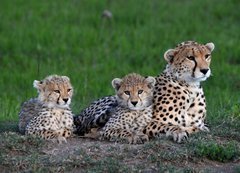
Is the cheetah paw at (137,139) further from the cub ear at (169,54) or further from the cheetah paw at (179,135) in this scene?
the cub ear at (169,54)

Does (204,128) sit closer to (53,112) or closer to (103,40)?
(53,112)

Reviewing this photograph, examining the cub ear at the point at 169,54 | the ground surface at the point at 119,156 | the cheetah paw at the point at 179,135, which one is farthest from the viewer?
the cub ear at the point at 169,54

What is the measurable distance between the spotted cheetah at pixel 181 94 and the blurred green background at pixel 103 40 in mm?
2596

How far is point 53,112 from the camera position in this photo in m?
9.08

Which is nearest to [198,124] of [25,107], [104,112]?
[104,112]

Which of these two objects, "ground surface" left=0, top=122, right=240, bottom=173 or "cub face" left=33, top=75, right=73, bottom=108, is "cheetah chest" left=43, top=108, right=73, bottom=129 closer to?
"cub face" left=33, top=75, right=73, bottom=108

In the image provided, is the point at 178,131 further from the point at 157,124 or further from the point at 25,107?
the point at 25,107

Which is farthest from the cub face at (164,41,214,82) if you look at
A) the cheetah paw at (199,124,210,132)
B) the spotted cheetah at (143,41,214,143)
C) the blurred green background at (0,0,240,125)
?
the blurred green background at (0,0,240,125)

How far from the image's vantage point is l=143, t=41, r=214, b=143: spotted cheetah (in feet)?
29.5

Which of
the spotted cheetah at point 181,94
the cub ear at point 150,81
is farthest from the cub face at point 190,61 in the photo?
the cub ear at point 150,81

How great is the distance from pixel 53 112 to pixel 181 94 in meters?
1.19

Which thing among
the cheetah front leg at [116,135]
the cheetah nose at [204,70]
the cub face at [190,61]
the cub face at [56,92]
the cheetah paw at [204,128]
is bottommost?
the cheetah front leg at [116,135]

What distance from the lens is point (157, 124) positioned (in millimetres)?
9047

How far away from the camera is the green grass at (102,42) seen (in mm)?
Answer: 13484
